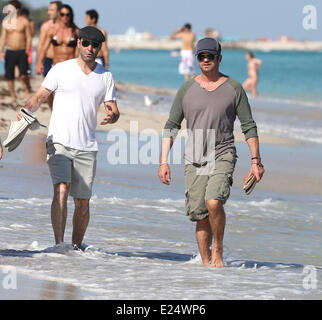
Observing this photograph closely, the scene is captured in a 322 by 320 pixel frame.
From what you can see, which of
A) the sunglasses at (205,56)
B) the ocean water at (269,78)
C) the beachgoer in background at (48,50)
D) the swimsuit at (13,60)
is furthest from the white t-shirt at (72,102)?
the ocean water at (269,78)

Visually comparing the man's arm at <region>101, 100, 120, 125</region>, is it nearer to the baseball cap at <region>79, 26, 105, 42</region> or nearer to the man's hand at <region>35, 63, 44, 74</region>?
the baseball cap at <region>79, 26, 105, 42</region>

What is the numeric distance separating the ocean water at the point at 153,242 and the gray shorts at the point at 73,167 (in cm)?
42

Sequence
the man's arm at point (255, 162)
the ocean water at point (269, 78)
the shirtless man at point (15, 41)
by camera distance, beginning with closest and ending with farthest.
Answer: the man's arm at point (255, 162)
the shirtless man at point (15, 41)
the ocean water at point (269, 78)

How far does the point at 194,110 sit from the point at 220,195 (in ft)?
2.02

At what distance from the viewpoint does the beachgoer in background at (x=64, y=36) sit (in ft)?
45.5

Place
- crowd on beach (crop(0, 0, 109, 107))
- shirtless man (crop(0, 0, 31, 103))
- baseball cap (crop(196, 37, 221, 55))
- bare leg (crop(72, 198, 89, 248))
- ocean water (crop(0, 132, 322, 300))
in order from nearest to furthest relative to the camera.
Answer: ocean water (crop(0, 132, 322, 300)), baseball cap (crop(196, 37, 221, 55)), bare leg (crop(72, 198, 89, 248)), crowd on beach (crop(0, 0, 109, 107)), shirtless man (crop(0, 0, 31, 103))

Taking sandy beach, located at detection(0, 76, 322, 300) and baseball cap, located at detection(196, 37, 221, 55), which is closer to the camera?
sandy beach, located at detection(0, 76, 322, 300)

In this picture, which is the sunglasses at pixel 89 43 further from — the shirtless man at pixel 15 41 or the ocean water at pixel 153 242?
the shirtless man at pixel 15 41

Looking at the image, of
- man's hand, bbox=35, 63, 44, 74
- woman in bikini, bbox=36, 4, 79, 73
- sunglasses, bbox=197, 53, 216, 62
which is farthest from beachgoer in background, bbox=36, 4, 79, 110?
sunglasses, bbox=197, 53, 216, 62

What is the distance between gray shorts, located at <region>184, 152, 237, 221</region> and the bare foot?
0.25 m

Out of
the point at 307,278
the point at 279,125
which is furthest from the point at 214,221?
the point at 279,125

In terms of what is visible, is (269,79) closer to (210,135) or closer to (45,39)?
(45,39)

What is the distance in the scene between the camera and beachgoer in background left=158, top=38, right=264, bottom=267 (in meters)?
7.52
